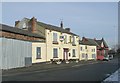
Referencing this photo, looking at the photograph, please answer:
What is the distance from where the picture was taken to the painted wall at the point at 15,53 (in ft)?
106

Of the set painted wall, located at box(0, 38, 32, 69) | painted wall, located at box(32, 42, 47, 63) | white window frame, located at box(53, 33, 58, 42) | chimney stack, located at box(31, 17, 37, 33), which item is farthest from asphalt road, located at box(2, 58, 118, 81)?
chimney stack, located at box(31, 17, 37, 33)

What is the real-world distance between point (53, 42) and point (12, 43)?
16920 millimetres

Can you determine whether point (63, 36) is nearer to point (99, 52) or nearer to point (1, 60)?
point (1, 60)

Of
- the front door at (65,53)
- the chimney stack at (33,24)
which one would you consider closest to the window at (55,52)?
the front door at (65,53)

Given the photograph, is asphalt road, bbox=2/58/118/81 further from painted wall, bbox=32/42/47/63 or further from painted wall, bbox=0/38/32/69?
painted wall, bbox=32/42/47/63

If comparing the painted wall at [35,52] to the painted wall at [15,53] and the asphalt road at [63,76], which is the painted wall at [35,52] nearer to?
the painted wall at [15,53]

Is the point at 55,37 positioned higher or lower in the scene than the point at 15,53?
higher

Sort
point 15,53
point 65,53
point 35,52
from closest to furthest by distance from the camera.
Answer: point 15,53
point 35,52
point 65,53

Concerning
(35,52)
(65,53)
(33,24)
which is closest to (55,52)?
(65,53)

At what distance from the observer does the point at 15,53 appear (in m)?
34.8

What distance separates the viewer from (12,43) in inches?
1342

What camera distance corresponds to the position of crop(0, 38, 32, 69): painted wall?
106ft

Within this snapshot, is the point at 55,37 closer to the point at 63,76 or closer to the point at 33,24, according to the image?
the point at 33,24

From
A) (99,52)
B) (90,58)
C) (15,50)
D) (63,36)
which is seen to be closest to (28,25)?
(63,36)
